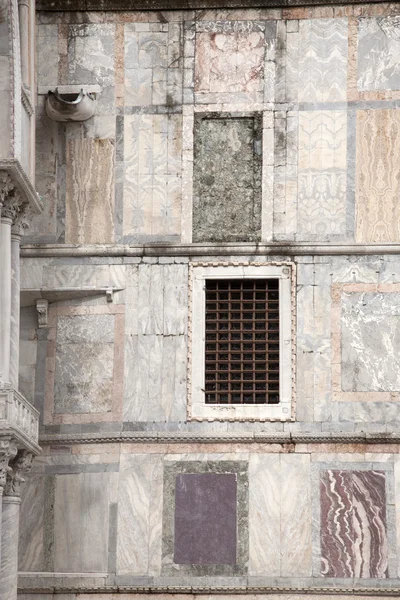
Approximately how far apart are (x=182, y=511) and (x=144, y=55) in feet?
22.0

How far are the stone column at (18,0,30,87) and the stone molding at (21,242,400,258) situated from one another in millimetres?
2500

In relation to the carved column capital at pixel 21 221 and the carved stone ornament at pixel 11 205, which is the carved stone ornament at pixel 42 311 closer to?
the carved column capital at pixel 21 221

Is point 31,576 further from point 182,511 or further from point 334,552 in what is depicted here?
point 334,552

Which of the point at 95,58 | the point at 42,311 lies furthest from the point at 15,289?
the point at 95,58

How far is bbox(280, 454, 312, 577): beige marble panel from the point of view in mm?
27938

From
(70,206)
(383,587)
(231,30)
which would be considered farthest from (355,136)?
(383,587)

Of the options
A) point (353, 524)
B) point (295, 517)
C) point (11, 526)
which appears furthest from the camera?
point (295, 517)

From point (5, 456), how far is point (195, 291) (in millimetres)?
4124

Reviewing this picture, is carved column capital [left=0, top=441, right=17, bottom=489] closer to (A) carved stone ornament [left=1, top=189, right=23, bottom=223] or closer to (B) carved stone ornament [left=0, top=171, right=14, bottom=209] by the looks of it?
(A) carved stone ornament [left=1, top=189, right=23, bottom=223]

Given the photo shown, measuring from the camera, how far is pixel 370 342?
93.6ft

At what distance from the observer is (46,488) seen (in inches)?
1125

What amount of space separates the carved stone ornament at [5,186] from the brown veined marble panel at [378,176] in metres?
5.14

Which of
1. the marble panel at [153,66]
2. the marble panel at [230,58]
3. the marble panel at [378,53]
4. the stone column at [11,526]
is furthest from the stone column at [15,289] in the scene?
the marble panel at [378,53]

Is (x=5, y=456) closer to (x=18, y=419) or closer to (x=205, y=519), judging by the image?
(x=18, y=419)
